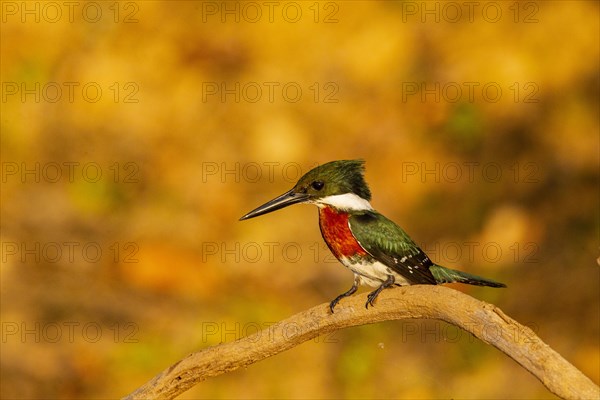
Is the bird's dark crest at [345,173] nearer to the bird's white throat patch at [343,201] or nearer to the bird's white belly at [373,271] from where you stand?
the bird's white throat patch at [343,201]

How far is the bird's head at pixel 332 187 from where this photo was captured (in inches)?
145

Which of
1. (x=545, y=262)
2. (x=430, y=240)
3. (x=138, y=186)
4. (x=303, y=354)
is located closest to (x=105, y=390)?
(x=303, y=354)

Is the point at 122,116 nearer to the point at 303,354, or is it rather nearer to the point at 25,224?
the point at 25,224

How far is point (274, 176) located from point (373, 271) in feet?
13.0

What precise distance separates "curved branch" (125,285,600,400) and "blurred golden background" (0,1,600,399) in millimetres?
2698

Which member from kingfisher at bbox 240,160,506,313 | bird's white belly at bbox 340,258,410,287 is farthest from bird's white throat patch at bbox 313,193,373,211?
bird's white belly at bbox 340,258,410,287

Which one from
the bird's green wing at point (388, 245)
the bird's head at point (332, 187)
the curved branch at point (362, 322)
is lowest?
the curved branch at point (362, 322)

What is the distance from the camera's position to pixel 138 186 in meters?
7.63

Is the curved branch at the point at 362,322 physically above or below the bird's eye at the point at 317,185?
below

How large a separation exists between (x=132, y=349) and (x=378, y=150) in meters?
2.50

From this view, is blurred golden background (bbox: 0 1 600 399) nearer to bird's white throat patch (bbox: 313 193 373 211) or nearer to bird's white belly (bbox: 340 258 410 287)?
bird's white belly (bbox: 340 258 410 287)

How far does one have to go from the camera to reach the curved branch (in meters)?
2.97

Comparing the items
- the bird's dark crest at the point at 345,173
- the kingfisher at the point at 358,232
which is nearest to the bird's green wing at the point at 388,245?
the kingfisher at the point at 358,232

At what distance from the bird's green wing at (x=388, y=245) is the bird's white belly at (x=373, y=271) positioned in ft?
0.07
